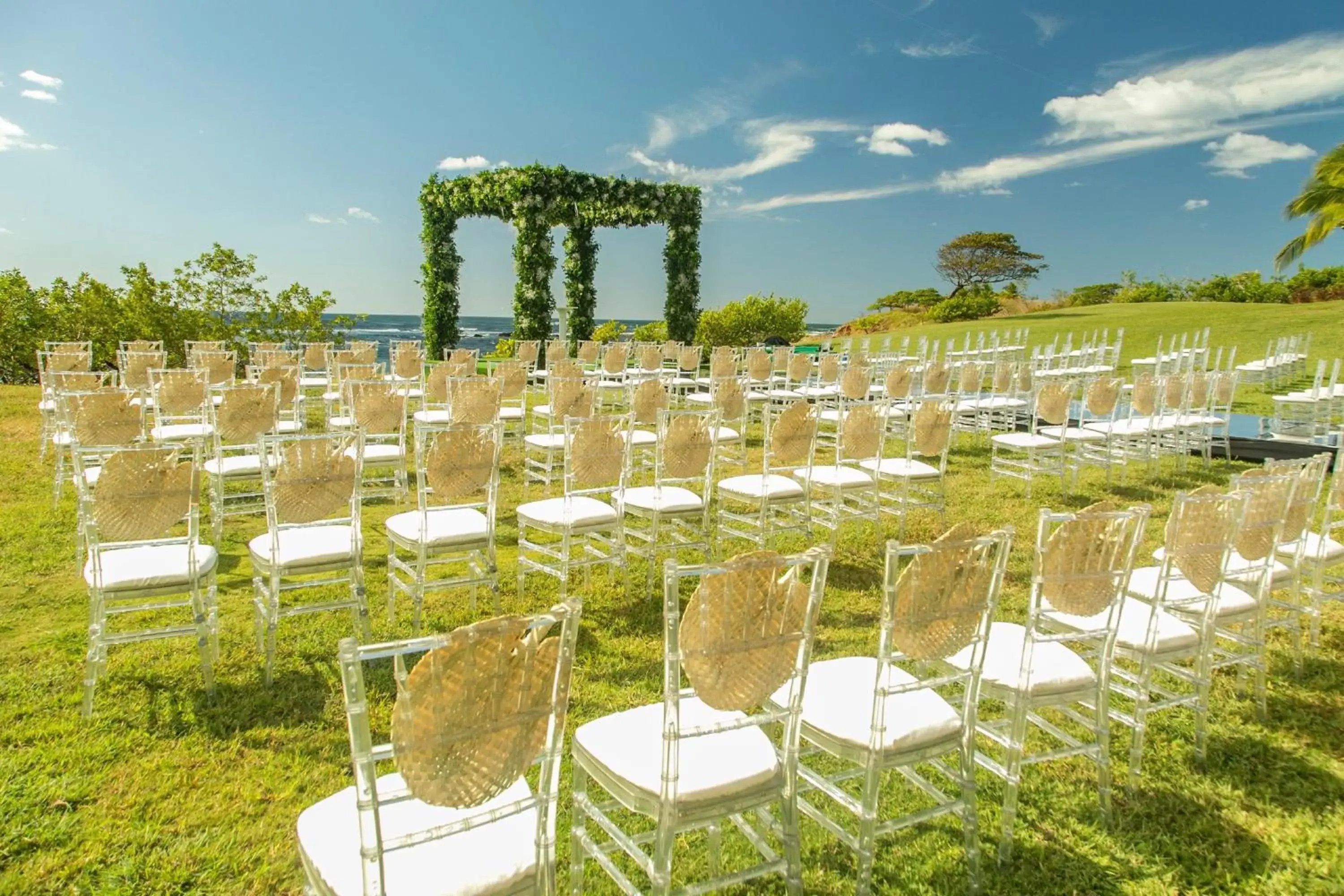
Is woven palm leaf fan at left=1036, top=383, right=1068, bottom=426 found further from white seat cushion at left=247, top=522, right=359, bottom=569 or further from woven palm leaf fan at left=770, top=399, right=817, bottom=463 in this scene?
white seat cushion at left=247, top=522, right=359, bottom=569

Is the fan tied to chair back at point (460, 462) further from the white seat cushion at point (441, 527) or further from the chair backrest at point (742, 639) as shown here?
the chair backrest at point (742, 639)

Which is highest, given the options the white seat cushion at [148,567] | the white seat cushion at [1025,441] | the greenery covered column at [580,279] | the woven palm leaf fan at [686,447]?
the greenery covered column at [580,279]

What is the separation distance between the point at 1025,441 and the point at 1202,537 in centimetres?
375

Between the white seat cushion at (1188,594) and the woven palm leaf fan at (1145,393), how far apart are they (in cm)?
366

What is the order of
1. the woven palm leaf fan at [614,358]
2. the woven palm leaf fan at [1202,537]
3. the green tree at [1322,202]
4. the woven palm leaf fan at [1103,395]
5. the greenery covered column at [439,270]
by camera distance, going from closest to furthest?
the woven palm leaf fan at [1202,537] < the woven palm leaf fan at [1103,395] < the woven palm leaf fan at [614,358] < the greenery covered column at [439,270] < the green tree at [1322,202]

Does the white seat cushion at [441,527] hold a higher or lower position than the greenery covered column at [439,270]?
lower

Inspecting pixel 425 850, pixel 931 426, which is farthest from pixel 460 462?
pixel 931 426

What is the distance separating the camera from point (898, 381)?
25.1 feet

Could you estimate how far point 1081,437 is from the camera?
6480 millimetres

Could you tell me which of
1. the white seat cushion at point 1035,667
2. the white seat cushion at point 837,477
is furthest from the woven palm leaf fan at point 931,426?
the white seat cushion at point 1035,667

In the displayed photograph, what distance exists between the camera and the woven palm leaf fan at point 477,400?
553 cm

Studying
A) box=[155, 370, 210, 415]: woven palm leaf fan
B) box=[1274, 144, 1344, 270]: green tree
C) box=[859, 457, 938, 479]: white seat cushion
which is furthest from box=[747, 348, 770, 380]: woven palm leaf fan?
box=[1274, 144, 1344, 270]: green tree

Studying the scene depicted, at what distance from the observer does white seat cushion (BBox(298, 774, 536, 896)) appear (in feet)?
4.67

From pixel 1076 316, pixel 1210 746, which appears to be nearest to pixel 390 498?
pixel 1210 746
